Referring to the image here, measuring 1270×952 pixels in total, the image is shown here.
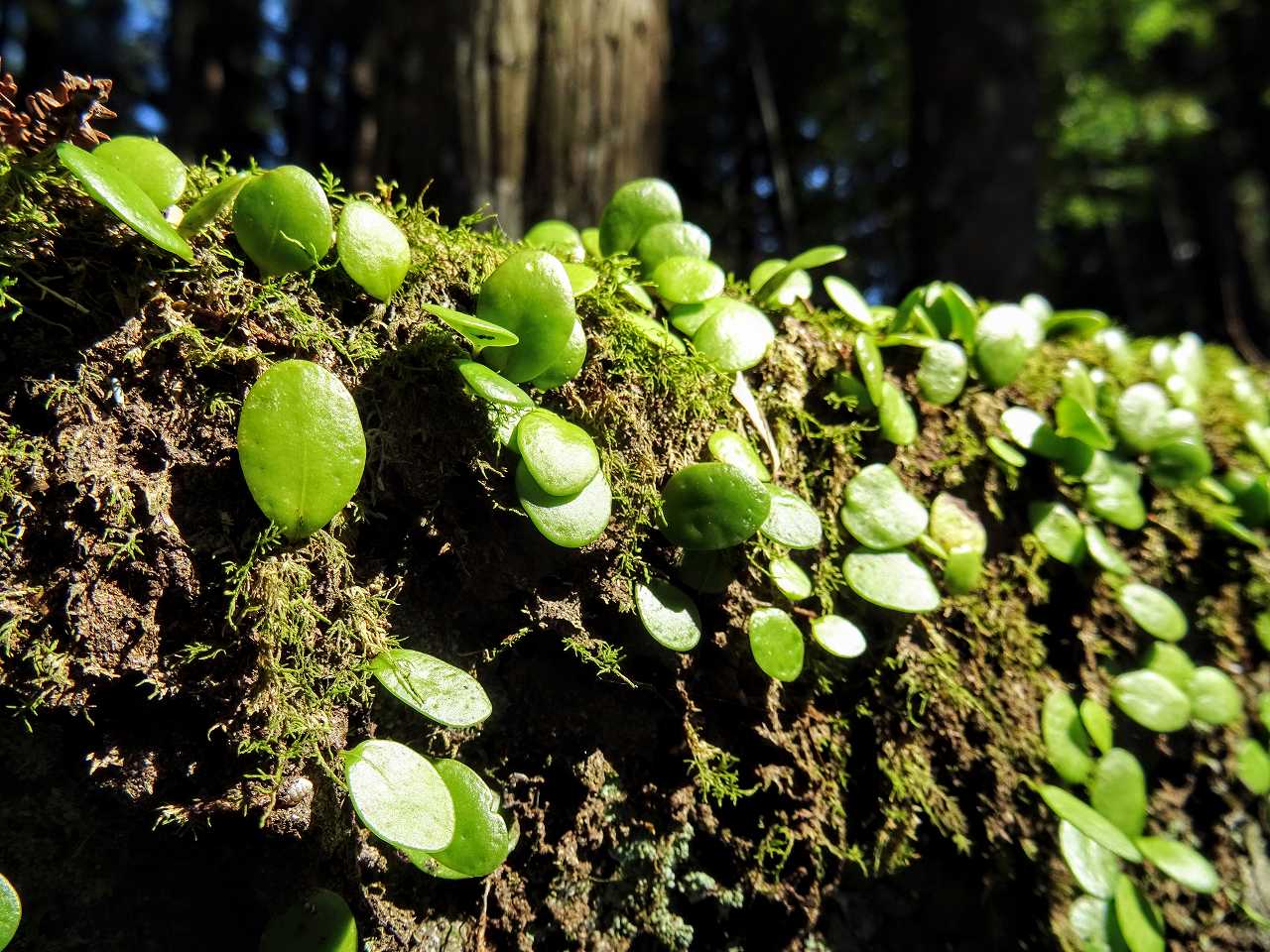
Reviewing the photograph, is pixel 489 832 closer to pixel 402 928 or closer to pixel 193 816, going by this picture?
pixel 402 928

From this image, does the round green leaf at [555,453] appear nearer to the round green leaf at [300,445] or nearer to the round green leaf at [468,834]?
the round green leaf at [300,445]

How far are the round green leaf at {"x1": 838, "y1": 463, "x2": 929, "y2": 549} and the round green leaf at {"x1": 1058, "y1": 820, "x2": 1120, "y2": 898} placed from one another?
0.56 meters

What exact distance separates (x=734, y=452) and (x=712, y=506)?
115 millimetres

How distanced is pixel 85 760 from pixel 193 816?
5.2 inches

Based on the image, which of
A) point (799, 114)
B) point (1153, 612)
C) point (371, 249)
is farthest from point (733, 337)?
point (799, 114)

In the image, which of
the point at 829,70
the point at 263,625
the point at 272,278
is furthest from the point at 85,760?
the point at 829,70

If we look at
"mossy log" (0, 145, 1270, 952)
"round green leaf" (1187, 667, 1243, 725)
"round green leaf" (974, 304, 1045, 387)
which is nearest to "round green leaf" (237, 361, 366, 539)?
"mossy log" (0, 145, 1270, 952)

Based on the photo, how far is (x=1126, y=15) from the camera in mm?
7695

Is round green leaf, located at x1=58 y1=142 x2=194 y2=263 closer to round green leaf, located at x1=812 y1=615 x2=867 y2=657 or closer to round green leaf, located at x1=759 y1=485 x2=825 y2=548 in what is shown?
round green leaf, located at x1=759 y1=485 x2=825 y2=548

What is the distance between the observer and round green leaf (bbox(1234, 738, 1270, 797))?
60.0 inches

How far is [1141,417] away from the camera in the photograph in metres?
1.48

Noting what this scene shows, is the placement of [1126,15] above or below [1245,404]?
above

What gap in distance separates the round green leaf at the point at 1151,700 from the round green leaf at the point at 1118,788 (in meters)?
0.10

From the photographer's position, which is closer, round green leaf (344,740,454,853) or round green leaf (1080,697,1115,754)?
round green leaf (344,740,454,853)
